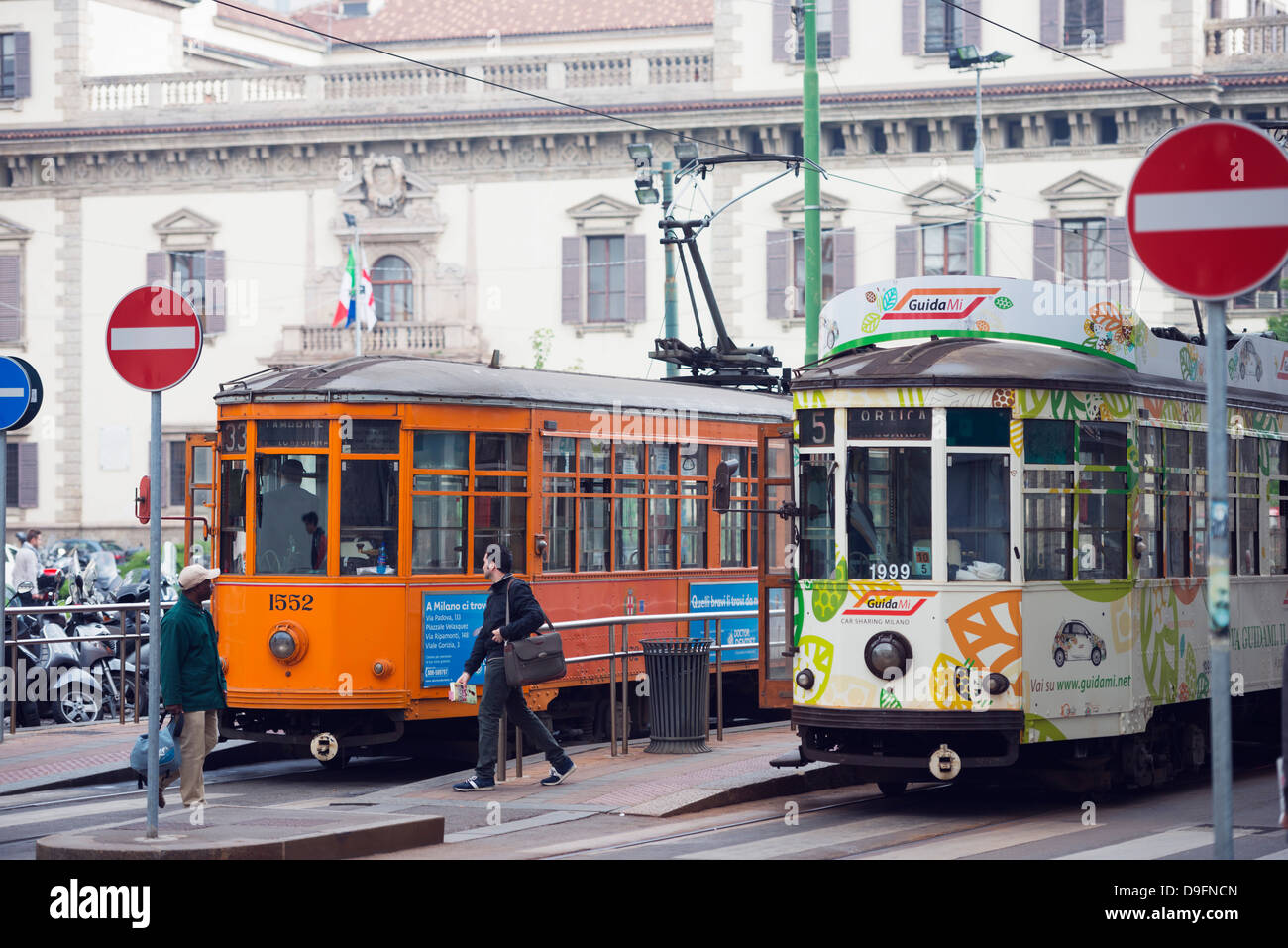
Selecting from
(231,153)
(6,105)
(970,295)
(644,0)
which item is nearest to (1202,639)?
(970,295)

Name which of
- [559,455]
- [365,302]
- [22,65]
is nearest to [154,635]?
[559,455]

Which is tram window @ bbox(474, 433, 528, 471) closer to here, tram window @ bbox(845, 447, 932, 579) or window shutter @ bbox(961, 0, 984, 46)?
tram window @ bbox(845, 447, 932, 579)

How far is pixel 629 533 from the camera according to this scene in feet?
56.7

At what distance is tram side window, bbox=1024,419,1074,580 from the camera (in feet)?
40.4

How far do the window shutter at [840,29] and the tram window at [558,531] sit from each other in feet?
106

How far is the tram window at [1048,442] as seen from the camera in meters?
12.3

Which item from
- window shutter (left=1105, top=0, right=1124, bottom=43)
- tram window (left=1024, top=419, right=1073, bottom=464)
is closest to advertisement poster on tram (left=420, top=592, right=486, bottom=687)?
tram window (left=1024, top=419, right=1073, bottom=464)

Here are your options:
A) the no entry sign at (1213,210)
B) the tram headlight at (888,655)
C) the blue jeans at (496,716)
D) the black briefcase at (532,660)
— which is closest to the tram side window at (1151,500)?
the tram headlight at (888,655)

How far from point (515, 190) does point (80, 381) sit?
12.2 m

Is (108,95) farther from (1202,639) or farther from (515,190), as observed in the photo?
(1202,639)

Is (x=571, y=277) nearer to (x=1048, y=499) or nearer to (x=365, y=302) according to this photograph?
(x=365, y=302)

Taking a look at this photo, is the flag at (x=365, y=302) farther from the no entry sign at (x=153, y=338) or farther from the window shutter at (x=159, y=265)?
the no entry sign at (x=153, y=338)

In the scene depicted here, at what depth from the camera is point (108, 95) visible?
51.9 meters

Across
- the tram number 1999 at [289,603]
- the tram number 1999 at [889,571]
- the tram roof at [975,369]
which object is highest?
the tram roof at [975,369]
